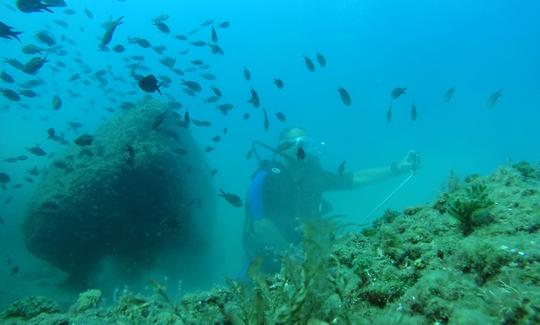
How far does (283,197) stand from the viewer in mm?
10969

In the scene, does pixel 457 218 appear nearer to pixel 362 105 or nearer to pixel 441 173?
pixel 441 173

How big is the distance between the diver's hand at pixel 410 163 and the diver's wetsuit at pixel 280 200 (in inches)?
146

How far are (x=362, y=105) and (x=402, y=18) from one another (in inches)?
2332

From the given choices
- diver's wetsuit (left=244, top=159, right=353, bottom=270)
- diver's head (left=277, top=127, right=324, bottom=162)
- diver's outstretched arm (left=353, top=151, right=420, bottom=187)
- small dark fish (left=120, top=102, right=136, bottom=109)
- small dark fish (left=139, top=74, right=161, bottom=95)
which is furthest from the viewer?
diver's outstretched arm (left=353, top=151, right=420, bottom=187)

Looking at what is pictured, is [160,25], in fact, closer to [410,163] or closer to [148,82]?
[148,82]

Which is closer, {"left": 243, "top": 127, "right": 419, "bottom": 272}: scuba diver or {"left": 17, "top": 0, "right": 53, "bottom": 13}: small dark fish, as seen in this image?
{"left": 17, "top": 0, "right": 53, "bottom": 13}: small dark fish

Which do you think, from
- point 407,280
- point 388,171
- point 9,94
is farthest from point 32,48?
point 388,171

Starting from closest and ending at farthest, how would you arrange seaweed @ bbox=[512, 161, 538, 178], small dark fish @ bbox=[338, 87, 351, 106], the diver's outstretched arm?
seaweed @ bbox=[512, 161, 538, 178]
small dark fish @ bbox=[338, 87, 351, 106]
the diver's outstretched arm

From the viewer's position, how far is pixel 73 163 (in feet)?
37.0

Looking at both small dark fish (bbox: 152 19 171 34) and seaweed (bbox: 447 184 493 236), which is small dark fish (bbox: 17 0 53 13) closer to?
small dark fish (bbox: 152 19 171 34)

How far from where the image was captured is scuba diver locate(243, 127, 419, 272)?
1026 cm

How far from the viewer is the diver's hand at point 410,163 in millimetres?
12352

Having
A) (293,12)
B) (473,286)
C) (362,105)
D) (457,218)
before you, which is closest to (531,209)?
(457,218)

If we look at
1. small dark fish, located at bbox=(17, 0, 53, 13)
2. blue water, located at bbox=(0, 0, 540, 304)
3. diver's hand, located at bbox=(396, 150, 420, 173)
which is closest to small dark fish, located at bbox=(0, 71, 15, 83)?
small dark fish, located at bbox=(17, 0, 53, 13)
